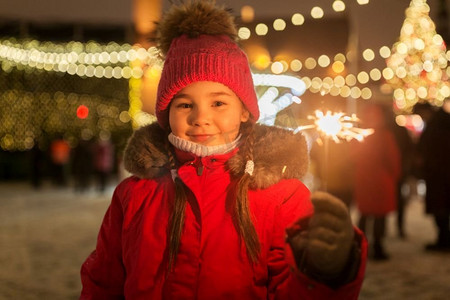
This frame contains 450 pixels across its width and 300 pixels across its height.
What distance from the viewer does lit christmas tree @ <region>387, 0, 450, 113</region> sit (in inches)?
527

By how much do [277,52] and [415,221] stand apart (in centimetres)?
438

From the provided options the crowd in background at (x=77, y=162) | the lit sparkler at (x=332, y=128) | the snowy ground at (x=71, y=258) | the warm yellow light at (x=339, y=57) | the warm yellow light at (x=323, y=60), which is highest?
the warm yellow light at (x=339, y=57)

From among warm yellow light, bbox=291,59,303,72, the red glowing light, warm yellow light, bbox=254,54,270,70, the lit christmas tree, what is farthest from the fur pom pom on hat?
the red glowing light

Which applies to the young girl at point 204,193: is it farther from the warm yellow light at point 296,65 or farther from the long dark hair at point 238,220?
the warm yellow light at point 296,65

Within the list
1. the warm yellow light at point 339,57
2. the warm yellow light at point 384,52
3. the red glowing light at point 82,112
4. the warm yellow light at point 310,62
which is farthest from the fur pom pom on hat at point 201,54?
the red glowing light at point 82,112

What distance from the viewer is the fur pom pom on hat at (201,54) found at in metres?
1.78

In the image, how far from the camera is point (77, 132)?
1738cm

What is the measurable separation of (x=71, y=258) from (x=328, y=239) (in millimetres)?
5210

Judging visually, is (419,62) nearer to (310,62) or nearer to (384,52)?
(310,62)

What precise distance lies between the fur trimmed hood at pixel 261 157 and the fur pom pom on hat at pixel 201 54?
0.44 feet

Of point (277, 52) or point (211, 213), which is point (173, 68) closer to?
point (211, 213)

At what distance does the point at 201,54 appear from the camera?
5.89 ft

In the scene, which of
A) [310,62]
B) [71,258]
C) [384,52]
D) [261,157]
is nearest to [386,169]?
[384,52]

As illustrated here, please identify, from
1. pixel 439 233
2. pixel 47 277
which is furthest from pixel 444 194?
pixel 47 277
